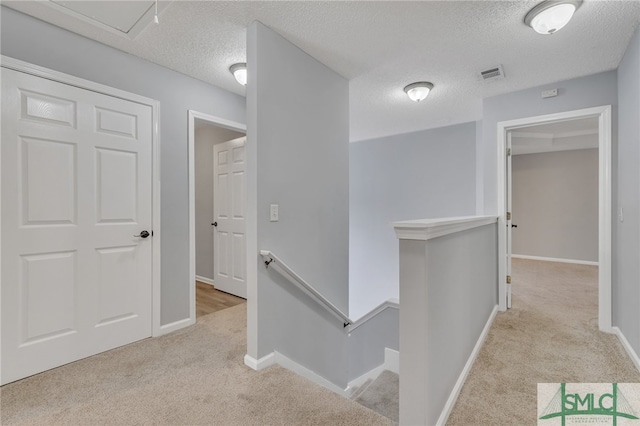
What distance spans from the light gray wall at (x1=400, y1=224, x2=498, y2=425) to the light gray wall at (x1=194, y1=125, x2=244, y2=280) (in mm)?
3430

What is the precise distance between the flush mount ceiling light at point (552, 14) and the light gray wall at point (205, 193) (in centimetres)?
359

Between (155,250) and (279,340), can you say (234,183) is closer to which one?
(155,250)

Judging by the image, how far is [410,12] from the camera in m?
1.96

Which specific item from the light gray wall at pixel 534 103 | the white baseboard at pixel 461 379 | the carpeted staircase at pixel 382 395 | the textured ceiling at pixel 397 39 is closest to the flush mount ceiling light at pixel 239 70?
the textured ceiling at pixel 397 39

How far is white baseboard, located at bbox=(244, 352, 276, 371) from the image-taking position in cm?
204

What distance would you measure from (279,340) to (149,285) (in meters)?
1.24

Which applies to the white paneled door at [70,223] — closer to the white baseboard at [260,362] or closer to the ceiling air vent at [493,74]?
the white baseboard at [260,362]

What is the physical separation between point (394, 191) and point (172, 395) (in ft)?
14.0

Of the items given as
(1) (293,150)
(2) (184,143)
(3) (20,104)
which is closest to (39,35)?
(3) (20,104)

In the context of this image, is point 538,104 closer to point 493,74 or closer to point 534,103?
point 534,103

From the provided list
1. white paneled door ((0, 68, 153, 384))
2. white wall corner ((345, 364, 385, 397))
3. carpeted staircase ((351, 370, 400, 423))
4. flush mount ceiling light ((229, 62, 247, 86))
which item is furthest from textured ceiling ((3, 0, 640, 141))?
white wall corner ((345, 364, 385, 397))

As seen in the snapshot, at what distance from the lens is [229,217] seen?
12.9ft

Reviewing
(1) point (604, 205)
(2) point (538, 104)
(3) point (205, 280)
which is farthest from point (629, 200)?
(3) point (205, 280)

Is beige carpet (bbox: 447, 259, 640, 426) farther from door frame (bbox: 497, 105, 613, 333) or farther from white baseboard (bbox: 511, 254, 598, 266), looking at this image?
white baseboard (bbox: 511, 254, 598, 266)
